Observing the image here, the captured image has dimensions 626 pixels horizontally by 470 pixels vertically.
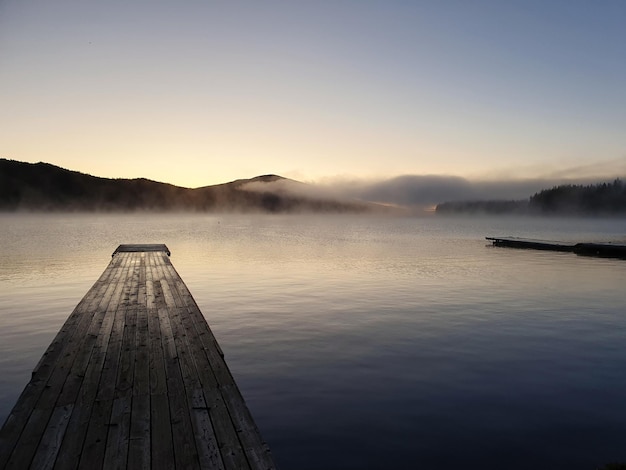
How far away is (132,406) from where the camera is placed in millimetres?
6770

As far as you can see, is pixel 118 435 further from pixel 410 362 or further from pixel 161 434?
pixel 410 362

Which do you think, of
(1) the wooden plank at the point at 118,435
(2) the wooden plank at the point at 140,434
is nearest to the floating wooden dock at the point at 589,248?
(2) the wooden plank at the point at 140,434

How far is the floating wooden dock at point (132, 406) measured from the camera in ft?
17.6

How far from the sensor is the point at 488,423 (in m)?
9.45

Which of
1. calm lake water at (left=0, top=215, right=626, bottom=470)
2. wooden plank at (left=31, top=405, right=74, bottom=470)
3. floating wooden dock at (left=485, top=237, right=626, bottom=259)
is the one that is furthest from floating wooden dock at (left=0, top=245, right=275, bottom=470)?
floating wooden dock at (left=485, top=237, right=626, bottom=259)

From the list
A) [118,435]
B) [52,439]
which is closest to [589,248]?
[118,435]

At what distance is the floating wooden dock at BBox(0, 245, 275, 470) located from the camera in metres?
5.35

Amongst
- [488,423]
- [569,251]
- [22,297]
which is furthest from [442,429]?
[569,251]

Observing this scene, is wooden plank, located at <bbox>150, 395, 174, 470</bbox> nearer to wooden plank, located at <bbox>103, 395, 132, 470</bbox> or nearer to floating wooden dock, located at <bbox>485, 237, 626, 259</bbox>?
wooden plank, located at <bbox>103, 395, 132, 470</bbox>

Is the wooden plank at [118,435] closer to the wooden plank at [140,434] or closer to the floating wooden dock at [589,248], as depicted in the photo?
the wooden plank at [140,434]

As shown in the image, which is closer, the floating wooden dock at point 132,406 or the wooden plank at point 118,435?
the wooden plank at point 118,435

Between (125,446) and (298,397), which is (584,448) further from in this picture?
(125,446)

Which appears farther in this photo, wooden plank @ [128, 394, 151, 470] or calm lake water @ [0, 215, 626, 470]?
calm lake water @ [0, 215, 626, 470]

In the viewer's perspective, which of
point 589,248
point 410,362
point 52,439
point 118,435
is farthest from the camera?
point 589,248
